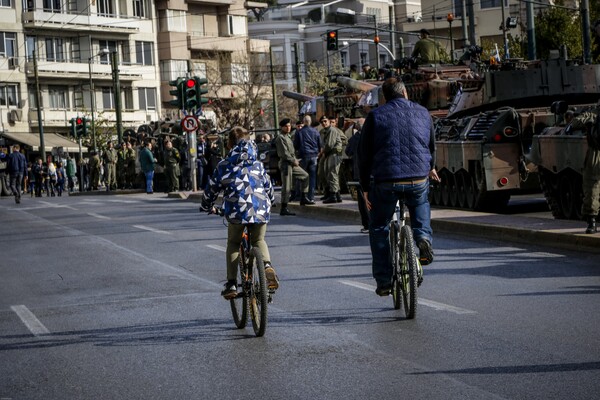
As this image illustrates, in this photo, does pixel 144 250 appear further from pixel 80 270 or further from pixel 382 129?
pixel 382 129

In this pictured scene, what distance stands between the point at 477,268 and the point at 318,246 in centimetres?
460

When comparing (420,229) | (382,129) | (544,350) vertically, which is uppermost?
(382,129)

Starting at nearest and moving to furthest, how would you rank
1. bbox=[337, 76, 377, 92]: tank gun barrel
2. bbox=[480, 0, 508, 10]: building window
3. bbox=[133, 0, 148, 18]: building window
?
bbox=[337, 76, 377, 92]: tank gun barrel < bbox=[480, 0, 508, 10]: building window < bbox=[133, 0, 148, 18]: building window

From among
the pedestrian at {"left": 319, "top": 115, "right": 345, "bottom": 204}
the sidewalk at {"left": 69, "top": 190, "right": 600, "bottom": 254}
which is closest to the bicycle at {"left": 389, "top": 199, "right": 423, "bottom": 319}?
the sidewalk at {"left": 69, "top": 190, "right": 600, "bottom": 254}

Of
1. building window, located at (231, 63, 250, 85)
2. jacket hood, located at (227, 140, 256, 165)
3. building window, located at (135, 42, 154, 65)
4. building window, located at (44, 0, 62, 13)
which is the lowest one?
jacket hood, located at (227, 140, 256, 165)

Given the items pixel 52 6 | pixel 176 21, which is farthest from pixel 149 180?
pixel 176 21

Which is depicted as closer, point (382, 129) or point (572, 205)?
point (382, 129)

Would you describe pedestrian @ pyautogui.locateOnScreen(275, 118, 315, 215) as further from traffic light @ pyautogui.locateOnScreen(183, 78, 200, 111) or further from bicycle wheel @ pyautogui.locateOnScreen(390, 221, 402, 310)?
bicycle wheel @ pyautogui.locateOnScreen(390, 221, 402, 310)

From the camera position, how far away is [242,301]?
11.1 metres

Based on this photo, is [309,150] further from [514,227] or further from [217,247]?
[514,227]

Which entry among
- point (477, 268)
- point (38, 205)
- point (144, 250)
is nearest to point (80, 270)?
point (144, 250)

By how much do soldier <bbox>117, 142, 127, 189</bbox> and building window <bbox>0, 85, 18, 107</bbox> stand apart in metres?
25.0

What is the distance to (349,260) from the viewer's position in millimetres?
16766

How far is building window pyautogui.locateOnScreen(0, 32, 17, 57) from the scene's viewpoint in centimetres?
7625
